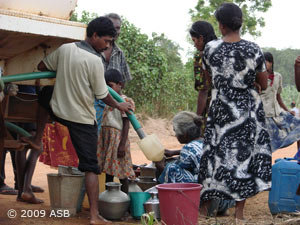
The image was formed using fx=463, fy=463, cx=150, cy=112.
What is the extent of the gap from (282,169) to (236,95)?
0.97 m

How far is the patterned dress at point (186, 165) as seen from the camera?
401 cm

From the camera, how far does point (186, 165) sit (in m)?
4.07

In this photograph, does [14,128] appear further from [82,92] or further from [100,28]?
[100,28]

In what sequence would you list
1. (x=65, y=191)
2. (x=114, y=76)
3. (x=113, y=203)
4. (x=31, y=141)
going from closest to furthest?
(x=31, y=141)
(x=113, y=203)
(x=65, y=191)
(x=114, y=76)

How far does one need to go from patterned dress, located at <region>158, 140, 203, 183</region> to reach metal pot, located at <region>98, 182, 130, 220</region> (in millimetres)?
413

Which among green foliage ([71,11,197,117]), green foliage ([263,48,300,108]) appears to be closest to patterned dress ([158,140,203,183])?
green foliage ([71,11,197,117])

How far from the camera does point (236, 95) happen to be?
3.57 m

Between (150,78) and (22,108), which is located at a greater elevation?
(150,78)

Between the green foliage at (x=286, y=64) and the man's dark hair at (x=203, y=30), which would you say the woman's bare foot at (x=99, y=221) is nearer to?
the man's dark hair at (x=203, y=30)

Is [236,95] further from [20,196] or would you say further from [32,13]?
[20,196]

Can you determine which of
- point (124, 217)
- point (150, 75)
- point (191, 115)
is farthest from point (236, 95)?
point (150, 75)

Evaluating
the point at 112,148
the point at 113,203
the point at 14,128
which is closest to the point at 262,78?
the point at 112,148

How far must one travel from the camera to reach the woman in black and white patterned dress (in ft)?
11.6

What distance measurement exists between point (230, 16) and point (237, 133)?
92 cm
